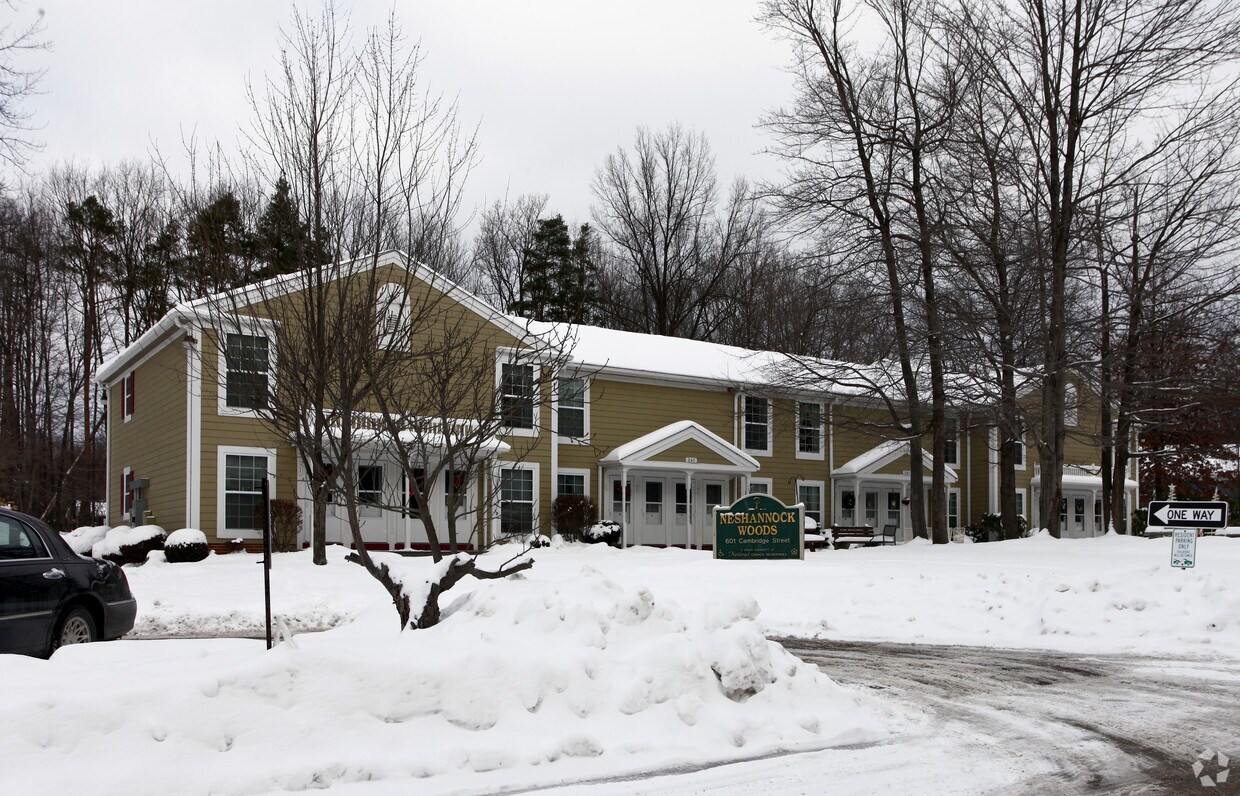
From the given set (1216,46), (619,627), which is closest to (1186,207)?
(1216,46)

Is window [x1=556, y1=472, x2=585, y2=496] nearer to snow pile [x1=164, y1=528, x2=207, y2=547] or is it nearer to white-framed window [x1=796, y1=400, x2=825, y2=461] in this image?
white-framed window [x1=796, y1=400, x2=825, y2=461]

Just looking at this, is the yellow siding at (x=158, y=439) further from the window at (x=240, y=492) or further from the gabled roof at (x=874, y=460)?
the gabled roof at (x=874, y=460)

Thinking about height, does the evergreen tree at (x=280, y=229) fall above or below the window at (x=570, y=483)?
above

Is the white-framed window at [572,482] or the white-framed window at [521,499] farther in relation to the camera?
the white-framed window at [572,482]

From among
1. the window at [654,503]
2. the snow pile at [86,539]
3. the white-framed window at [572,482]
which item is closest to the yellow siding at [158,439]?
the snow pile at [86,539]

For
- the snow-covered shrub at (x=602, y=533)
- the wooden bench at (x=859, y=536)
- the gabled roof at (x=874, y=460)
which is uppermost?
the gabled roof at (x=874, y=460)

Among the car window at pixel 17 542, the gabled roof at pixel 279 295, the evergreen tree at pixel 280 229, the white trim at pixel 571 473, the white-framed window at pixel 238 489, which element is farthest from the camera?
the white trim at pixel 571 473

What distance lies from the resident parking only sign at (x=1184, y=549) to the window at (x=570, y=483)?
1641cm

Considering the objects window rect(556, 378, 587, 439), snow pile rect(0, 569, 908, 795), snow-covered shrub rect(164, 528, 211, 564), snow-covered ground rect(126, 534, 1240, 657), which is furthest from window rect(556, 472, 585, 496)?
snow pile rect(0, 569, 908, 795)

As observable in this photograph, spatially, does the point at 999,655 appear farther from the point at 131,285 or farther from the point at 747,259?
the point at 747,259

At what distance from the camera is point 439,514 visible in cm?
2672

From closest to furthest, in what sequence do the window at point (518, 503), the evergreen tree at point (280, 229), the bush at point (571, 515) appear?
the evergreen tree at point (280, 229) < the window at point (518, 503) < the bush at point (571, 515)

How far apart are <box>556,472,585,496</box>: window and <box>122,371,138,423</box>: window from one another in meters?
11.0

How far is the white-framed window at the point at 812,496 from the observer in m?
34.3
